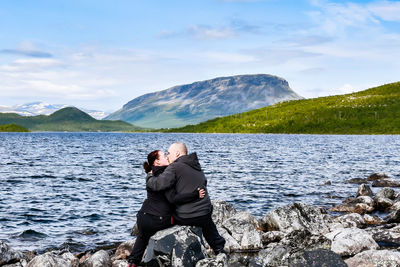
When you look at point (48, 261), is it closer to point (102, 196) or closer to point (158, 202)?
point (158, 202)

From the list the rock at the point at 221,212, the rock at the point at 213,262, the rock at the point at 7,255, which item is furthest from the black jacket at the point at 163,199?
the rock at the point at 221,212

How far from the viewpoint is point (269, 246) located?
53.9 ft

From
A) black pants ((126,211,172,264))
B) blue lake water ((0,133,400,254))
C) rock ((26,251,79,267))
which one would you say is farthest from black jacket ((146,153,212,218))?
blue lake water ((0,133,400,254))

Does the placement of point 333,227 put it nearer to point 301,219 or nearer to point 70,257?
point 301,219

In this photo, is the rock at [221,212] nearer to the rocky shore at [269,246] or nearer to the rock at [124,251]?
the rocky shore at [269,246]

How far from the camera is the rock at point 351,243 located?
14508 mm

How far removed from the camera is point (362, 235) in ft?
49.2

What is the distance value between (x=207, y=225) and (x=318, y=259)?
322cm

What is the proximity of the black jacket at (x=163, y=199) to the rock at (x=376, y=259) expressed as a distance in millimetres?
5609

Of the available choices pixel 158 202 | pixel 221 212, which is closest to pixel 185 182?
pixel 158 202

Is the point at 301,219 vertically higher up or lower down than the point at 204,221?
lower down

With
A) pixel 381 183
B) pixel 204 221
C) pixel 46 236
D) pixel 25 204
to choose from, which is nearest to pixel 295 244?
pixel 204 221

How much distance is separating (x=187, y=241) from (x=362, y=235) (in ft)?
25.7

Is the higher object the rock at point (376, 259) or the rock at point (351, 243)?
the rock at point (376, 259)
